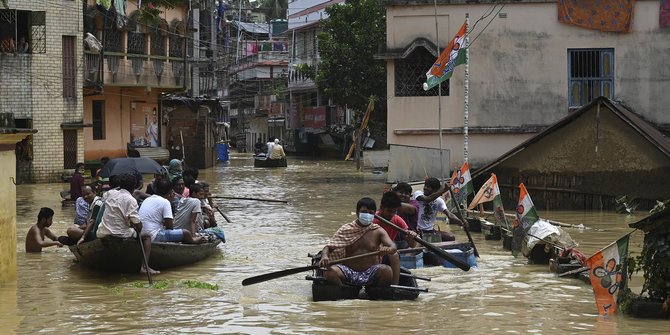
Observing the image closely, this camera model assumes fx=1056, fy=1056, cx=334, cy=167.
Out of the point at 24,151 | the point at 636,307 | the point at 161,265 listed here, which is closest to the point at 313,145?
the point at 24,151

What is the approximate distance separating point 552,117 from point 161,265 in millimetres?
14362

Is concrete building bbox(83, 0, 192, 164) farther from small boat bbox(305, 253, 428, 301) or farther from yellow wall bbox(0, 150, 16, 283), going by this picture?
small boat bbox(305, 253, 428, 301)

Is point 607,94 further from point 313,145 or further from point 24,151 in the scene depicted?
point 313,145

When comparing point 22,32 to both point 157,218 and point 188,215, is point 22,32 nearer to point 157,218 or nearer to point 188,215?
point 188,215

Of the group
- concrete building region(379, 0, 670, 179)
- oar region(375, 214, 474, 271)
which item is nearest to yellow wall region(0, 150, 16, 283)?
oar region(375, 214, 474, 271)

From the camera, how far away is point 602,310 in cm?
1084

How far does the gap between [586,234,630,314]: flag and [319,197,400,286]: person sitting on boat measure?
219cm

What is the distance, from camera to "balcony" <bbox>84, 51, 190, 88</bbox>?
34.8 meters

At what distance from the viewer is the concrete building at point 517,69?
2608cm

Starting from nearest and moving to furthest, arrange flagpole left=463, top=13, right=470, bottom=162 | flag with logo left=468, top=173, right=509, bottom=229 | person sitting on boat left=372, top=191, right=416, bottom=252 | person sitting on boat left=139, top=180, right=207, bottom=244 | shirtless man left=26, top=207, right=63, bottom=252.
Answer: person sitting on boat left=372, top=191, right=416, bottom=252 < person sitting on boat left=139, top=180, right=207, bottom=244 < shirtless man left=26, top=207, right=63, bottom=252 < flag with logo left=468, top=173, right=509, bottom=229 < flagpole left=463, top=13, right=470, bottom=162

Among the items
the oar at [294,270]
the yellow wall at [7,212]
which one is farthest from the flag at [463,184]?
the yellow wall at [7,212]

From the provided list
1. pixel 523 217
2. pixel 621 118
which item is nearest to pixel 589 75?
pixel 621 118

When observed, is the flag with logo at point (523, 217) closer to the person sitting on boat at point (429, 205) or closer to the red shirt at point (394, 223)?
the person sitting on boat at point (429, 205)

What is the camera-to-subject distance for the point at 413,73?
27.2 m
